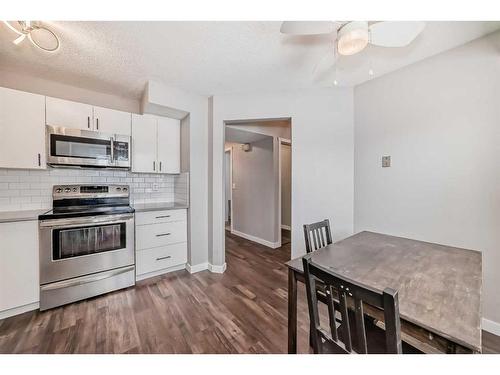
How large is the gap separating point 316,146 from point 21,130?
3.10m

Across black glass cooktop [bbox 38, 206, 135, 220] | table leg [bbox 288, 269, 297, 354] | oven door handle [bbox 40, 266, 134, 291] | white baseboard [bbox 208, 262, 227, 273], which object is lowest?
white baseboard [bbox 208, 262, 227, 273]

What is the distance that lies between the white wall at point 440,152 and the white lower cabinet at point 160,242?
2343 millimetres

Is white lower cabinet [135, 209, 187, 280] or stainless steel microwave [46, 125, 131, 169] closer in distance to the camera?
stainless steel microwave [46, 125, 131, 169]

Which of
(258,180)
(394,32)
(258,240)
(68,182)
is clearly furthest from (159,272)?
(394,32)

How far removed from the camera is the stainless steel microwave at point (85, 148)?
2.08 meters

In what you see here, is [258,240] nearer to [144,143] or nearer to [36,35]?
[144,143]

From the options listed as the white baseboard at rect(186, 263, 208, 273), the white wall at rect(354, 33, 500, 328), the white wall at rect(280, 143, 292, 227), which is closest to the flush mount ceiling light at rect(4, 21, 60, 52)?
the white baseboard at rect(186, 263, 208, 273)

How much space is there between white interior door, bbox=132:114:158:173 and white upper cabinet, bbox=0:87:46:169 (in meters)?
0.83

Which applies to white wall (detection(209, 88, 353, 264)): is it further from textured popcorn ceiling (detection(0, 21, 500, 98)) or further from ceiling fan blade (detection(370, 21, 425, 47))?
ceiling fan blade (detection(370, 21, 425, 47))

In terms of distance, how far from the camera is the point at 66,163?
2139mm

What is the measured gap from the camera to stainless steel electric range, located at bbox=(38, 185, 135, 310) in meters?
1.89

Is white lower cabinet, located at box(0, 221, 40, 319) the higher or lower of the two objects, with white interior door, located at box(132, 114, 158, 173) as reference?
lower
